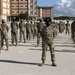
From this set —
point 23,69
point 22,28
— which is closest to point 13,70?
point 23,69

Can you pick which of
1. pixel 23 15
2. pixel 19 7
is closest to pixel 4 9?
pixel 23 15

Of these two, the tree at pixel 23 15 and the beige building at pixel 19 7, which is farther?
the beige building at pixel 19 7

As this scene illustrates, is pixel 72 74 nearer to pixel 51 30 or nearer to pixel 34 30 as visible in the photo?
pixel 51 30

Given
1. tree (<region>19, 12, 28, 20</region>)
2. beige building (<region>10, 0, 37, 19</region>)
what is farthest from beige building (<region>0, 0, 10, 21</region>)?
tree (<region>19, 12, 28, 20</region>)

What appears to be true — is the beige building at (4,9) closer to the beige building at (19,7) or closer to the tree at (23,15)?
the beige building at (19,7)

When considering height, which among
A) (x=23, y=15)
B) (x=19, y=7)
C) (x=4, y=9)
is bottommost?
(x=23, y=15)

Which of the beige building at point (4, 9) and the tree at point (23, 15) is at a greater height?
the beige building at point (4, 9)

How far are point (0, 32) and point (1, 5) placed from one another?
122 metres

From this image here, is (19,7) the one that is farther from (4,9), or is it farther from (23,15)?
(4,9)

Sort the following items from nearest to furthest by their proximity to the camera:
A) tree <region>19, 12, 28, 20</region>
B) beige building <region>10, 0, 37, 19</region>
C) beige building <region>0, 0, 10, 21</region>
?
beige building <region>0, 0, 10, 21</region> < tree <region>19, 12, 28, 20</region> < beige building <region>10, 0, 37, 19</region>

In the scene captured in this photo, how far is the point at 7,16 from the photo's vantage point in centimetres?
15125

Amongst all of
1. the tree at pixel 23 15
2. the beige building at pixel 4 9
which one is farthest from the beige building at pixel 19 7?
the tree at pixel 23 15

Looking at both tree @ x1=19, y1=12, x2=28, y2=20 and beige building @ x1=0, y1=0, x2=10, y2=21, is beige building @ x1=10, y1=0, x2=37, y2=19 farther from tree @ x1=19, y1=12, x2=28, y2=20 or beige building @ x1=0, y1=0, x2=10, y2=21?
tree @ x1=19, y1=12, x2=28, y2=20

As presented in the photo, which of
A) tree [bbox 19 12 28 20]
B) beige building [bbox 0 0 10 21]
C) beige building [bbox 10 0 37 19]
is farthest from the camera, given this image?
beige building [bbox 10 0 37 19]
